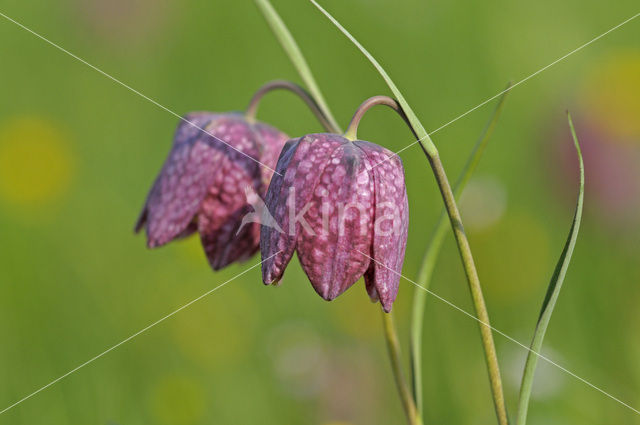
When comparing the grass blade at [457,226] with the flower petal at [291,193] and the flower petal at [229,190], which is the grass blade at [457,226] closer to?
the flower petal at [291,193]

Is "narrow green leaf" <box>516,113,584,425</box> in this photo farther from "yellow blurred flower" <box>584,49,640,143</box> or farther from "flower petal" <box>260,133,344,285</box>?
"yellow blurred flower" <box>584,49,640,143</box>

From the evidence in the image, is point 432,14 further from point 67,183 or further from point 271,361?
point 271,361

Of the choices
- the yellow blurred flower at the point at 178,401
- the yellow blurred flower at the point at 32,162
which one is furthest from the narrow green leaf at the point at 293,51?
the yellow blurred flower at the point at 32,162

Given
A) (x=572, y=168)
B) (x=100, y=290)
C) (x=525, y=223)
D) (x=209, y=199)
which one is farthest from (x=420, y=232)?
(x=209, y=199)

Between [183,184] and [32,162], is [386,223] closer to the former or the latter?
[183,184]

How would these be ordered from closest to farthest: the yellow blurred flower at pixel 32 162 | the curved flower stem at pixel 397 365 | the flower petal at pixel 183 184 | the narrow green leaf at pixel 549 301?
the narrow green leaf at pixel 549 301 < the curved flower stem at pixel 397 365 < the flower petal at pixel 183 184 < the yellow blurred flower at pixel 32 162

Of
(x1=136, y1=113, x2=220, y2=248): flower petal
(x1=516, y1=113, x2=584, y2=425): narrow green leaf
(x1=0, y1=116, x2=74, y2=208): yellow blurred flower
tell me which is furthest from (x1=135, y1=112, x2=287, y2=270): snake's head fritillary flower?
(x1=0, y1=116, x2=74, y2=208): yellow blurred flower

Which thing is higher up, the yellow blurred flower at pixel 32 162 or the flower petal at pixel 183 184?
the yellow blurred flower at pixel 32 162
